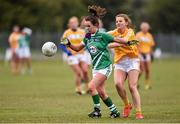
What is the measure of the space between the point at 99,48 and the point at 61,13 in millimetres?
63561

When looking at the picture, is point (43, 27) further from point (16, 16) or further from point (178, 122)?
point (178, 122)

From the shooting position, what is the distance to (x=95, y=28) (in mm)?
14922

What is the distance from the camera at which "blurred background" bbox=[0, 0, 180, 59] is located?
2837 inches

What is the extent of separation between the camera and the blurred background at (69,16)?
72062 millimetres

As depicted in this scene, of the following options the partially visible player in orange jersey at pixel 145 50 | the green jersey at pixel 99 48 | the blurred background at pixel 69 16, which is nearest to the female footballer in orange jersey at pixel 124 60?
the green jersey at pixel 99 48

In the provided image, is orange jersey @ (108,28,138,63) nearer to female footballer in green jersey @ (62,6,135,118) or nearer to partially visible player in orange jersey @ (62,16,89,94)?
female footballer in green jersey @ (62,6,135,118)

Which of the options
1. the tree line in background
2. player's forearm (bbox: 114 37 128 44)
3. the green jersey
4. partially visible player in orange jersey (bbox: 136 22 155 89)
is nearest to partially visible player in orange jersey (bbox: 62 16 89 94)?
partially visible player in orange jersey (bbox: 136 22 155 89)

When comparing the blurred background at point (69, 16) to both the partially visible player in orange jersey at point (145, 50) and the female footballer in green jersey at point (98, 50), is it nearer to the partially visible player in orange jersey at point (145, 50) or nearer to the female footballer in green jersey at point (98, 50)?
the partially visible player in orange jersey at point (145, 50)

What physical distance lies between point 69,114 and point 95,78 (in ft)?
4.20

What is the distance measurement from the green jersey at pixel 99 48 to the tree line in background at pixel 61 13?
188 feet

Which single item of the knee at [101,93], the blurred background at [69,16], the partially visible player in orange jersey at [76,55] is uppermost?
the blurred background at [69,16]

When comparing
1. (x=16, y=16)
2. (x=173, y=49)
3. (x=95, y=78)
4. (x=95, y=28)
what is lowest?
(x=95, y=78)

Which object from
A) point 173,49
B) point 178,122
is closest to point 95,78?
point 178,122

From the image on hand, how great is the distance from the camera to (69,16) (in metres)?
78.1
